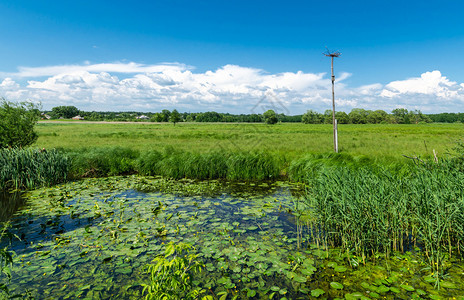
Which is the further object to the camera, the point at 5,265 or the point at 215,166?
the point at 215,166

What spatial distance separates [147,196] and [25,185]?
584 cm

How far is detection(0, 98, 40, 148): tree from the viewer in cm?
1436

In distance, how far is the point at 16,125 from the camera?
585 inches

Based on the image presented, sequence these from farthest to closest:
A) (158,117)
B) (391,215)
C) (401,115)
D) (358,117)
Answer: (401,115) → (358,117) → (158,117) → (391,215)

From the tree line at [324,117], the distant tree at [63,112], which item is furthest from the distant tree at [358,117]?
the distant tree at [63,112]

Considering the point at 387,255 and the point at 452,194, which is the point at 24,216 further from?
the point at 452,194

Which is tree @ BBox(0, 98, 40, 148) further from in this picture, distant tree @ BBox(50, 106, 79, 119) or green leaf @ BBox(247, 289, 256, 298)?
distant tree @ BBox(50, 106, 79, 119)

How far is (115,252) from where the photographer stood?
543cm

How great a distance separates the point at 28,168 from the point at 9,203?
88.9 inches

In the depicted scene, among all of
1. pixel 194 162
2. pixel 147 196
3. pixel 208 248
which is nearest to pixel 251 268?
pixel 208 248

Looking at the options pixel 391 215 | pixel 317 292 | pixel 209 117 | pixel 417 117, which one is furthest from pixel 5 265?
pixel 417 117

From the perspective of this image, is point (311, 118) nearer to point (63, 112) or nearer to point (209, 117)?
point (209, 117)

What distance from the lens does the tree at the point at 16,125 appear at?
14359 mm

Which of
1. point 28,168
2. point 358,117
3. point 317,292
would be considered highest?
point 358,117
